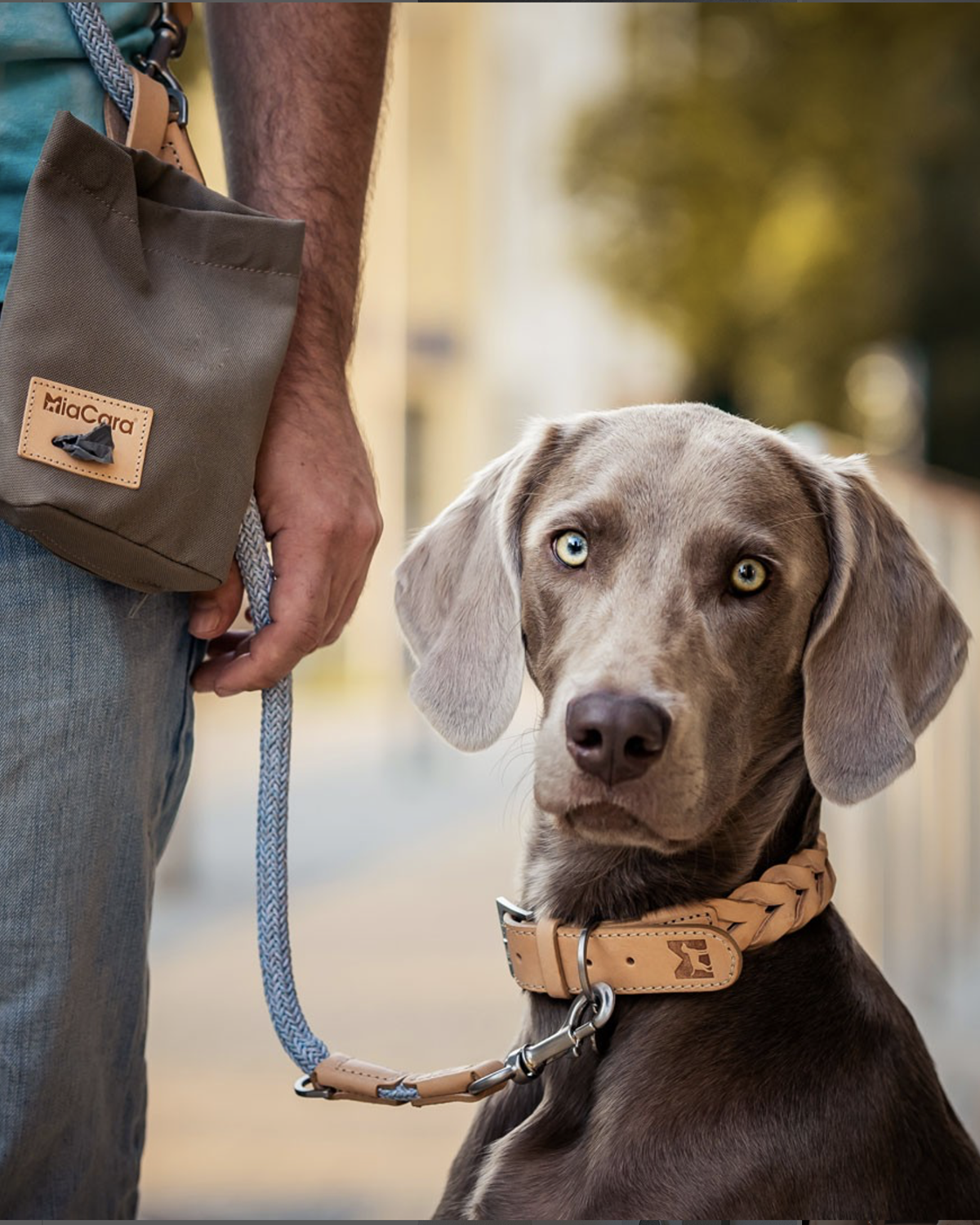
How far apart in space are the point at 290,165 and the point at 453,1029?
3.57m

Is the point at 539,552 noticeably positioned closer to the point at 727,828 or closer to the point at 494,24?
the point at 727,828

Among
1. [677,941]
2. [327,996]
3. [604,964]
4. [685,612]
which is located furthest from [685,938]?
[327,996]

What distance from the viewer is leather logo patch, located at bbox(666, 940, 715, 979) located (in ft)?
6.16

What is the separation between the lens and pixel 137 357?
175 centimetres

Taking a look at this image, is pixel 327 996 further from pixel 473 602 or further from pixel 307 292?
pixel 307 292

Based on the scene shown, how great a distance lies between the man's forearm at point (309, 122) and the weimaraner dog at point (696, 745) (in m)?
0.38

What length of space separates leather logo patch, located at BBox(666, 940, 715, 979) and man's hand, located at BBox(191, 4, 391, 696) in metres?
0.63

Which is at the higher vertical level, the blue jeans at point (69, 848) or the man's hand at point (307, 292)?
the man's hand at point (307, 292)

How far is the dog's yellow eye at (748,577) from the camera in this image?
2010 mm

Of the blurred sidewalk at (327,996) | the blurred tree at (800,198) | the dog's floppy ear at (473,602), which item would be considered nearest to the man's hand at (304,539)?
the dog's floppy ear at (473,602)

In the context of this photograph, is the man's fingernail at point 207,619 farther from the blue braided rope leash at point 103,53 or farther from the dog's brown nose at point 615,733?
the blue braided rope leash at point 103,53

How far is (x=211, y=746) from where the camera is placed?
12055 millimetres

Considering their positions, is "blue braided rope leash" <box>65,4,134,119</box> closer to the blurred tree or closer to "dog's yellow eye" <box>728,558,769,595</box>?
"dog's yellow eye" <box>728,558,769,595</box>

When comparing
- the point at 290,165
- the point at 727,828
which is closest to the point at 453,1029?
the point at 727,828
